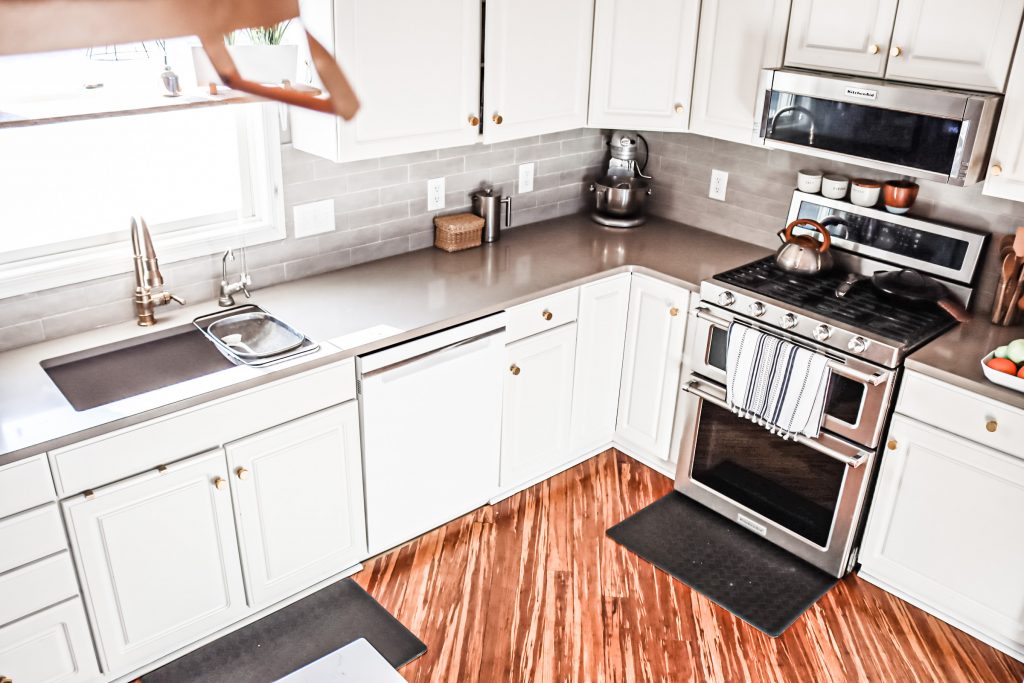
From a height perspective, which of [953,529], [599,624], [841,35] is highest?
[841,35]

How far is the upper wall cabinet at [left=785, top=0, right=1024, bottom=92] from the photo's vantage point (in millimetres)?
2613

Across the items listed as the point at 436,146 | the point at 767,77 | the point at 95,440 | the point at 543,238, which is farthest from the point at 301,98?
the point at 543,238

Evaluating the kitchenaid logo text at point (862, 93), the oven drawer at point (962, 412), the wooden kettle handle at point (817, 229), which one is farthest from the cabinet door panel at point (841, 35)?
the oven drawer at point (962, 412)

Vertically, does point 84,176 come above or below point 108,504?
above

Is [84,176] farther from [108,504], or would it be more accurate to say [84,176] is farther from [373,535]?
[373,535]

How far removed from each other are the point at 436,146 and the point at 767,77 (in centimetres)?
121

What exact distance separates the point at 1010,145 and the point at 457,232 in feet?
6.33

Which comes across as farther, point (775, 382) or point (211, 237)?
point (775, 382)

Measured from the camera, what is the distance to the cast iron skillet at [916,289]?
9.84ft

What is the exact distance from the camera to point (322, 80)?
0.56 meters

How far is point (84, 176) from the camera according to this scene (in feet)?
8.75

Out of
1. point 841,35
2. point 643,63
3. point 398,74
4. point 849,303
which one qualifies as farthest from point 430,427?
point 841,35

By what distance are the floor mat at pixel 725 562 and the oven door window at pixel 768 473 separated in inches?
4.8

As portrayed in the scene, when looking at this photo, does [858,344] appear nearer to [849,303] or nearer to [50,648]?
[849,303]
